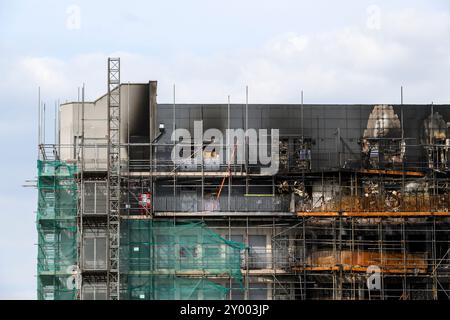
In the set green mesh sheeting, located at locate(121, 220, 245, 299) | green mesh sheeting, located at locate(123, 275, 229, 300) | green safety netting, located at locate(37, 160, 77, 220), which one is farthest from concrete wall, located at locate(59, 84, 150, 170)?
green mesh sheeting, located at locate(123, 275, 229, 300)

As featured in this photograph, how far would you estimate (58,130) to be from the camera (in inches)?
3580

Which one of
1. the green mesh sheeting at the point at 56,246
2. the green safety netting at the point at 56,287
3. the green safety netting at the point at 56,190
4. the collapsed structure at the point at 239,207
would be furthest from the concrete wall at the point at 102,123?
the green safety netting at the point at 56,287

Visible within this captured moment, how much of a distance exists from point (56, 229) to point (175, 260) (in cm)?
753

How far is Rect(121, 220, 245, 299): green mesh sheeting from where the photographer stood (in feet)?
286

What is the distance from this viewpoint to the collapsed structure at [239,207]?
8656cm

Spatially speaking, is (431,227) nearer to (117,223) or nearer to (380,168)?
(380,168)

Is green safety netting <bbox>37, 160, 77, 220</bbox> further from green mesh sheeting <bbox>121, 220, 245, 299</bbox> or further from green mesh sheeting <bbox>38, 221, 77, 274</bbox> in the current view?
green mesh sheeting <bbox>121, 220, 245, 299</bbox>

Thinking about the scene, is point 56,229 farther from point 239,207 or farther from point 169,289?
point 239,207

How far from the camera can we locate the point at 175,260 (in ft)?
288

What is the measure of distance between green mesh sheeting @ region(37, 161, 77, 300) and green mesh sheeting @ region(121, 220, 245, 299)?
343 centimetres

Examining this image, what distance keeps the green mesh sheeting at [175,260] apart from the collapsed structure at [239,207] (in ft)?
0.28
